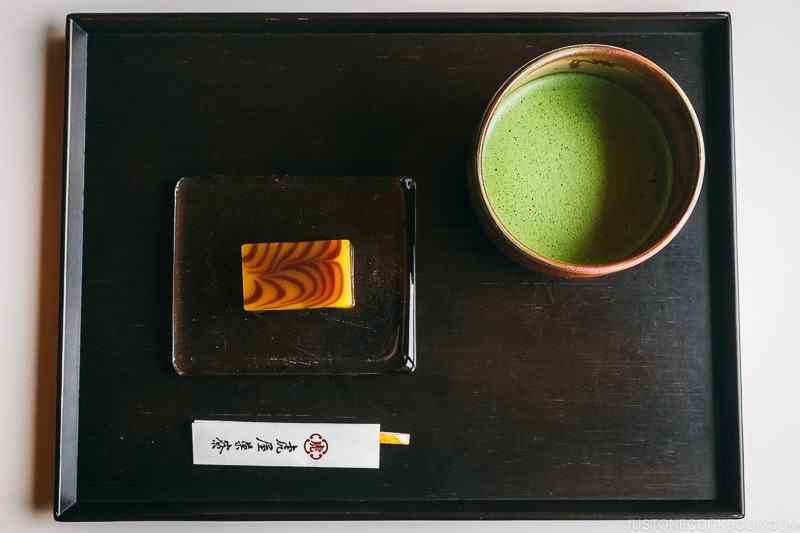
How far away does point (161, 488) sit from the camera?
0.58m

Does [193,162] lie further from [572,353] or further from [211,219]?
[572,353]

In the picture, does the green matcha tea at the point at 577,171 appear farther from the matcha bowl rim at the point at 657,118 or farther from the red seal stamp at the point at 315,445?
the red seal stamp at the point at 315,445

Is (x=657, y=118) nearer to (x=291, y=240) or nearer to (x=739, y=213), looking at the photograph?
(x=739, y=213)

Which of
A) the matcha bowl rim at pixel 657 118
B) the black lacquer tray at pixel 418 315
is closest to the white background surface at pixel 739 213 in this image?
the black lacquer tray at pixel 418 315

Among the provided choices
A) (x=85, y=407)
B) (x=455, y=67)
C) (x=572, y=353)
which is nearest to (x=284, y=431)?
(x=85, y=407)

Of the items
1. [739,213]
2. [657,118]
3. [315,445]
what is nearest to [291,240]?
[315,445]

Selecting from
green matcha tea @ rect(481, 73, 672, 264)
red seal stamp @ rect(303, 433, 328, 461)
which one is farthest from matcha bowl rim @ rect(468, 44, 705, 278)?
red seal stamp @ rect(303, 433, 328, 461)

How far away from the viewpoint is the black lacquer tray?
0.58 meters

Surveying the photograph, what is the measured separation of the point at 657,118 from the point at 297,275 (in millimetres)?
372

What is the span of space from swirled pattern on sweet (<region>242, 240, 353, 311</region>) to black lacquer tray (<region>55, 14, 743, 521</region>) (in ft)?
0.30

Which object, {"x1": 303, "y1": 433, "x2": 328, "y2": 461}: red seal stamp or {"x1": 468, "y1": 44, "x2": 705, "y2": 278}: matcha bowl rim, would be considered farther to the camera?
{"x1": 303, "y1": 433, "x2": 328, "y2": 461}: red seal stamp

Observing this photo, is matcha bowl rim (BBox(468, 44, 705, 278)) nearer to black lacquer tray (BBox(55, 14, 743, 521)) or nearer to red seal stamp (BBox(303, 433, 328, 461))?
black lacquer tray (BBox(55, 14, 743, 521))

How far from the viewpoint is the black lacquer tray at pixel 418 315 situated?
58 centimetres

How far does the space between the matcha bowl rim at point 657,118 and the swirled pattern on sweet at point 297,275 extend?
147 mm
